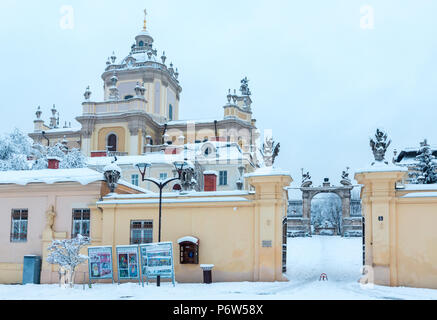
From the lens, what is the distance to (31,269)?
68.7ft

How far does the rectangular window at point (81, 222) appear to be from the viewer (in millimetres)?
21094

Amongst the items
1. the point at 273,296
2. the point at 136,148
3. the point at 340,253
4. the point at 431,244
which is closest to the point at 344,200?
the point at 340,253

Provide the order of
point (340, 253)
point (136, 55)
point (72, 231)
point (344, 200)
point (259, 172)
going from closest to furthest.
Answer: point (259, 172) < point (72, 231) < point (340, 253) < point (344, 200) < point (136, 55)

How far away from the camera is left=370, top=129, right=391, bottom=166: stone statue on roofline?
1819cm

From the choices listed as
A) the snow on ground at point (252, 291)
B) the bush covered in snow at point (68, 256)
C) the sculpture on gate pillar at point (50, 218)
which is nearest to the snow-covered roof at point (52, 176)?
the sculpture on gate pillar at point (50, 218)

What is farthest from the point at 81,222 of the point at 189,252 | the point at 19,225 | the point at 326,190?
the point at 326,190

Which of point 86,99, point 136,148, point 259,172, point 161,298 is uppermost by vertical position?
point 86,99

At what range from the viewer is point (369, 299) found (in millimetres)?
14445

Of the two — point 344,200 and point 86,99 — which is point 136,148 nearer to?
point 86,99

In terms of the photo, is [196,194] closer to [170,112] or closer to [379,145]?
[379,145]

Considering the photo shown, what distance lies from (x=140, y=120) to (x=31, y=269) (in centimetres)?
3649

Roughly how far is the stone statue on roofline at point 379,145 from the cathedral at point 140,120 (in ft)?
110

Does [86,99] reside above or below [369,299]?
above

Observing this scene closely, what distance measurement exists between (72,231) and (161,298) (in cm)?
773
